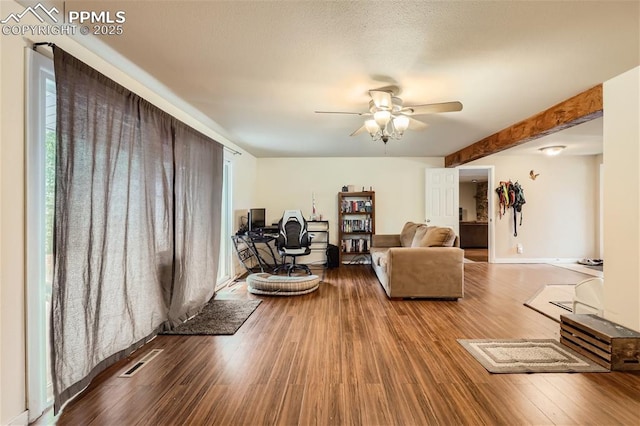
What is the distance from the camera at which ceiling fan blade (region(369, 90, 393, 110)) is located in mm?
2436

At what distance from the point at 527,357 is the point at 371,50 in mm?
2554

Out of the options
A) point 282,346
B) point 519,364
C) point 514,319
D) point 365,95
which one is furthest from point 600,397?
point 365,95

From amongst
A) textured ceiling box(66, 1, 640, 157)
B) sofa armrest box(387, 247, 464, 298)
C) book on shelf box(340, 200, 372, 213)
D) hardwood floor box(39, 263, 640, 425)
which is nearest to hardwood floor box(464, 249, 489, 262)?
book on shelf box(340, 200, 372, 213)

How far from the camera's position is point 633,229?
89.6 inches

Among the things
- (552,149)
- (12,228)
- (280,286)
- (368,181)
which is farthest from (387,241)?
(12,228)

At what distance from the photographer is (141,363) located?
84.2 inches

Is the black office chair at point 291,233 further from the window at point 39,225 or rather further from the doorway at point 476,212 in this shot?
the doorway at point 476,212

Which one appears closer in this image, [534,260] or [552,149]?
[552,149]

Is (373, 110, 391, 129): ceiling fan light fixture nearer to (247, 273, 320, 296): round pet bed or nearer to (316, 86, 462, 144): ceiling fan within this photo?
(316, 86, 462, 144): ceiling fan

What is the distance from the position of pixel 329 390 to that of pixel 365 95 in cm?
247

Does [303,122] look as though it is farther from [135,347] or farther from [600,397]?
[600,397]

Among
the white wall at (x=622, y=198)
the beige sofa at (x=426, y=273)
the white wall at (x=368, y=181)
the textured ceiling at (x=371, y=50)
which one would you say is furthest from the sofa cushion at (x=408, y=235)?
the white wall at (x=622, y=198)

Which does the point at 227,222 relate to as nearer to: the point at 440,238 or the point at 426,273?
the point at 426,273

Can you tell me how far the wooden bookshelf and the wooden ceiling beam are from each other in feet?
7.17
